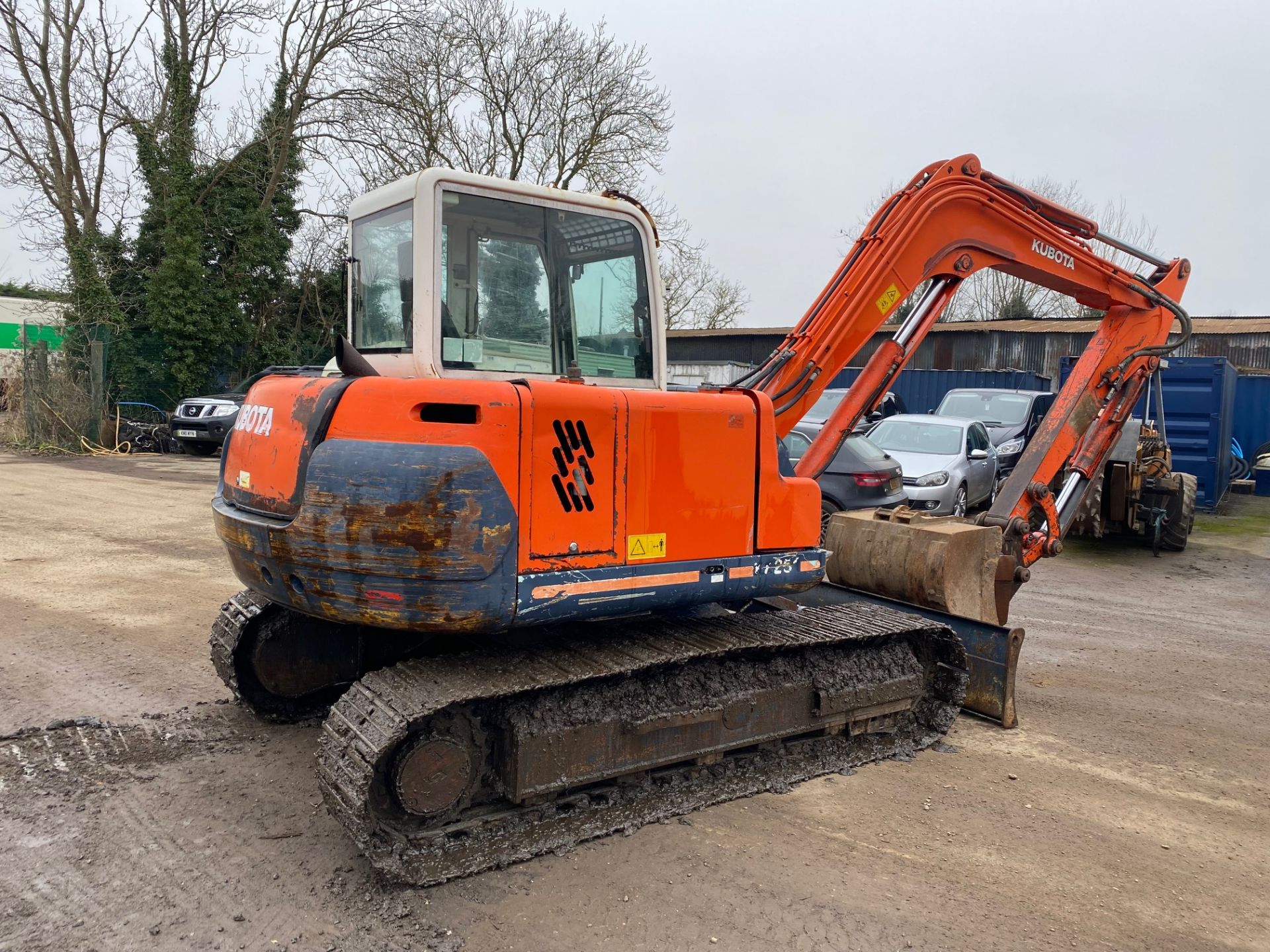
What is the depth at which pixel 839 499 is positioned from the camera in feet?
33.6

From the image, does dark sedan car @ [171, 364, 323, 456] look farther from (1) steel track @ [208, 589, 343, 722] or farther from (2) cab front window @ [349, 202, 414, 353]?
(2) cab front window @ [349, 202, 414, 353]

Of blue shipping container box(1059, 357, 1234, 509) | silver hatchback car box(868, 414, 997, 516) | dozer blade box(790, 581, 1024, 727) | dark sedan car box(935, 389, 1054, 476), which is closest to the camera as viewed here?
dozer blade box(790, 581, 1024, 727)

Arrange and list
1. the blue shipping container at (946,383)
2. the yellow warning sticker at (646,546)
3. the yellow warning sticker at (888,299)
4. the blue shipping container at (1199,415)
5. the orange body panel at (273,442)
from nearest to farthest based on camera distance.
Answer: the orange body panel at (273,442)
the yellow warning sticker at (646,546)
the yellow warning sticker at (888,299)
the blue shipping container at (1199,415)
the blue shipping container at (946,383)

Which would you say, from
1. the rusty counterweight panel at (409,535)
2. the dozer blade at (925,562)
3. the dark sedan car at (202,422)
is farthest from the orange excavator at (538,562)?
the dark sedan car at (202,422)

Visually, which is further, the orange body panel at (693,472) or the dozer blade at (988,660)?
the dozer blade at (988,660)

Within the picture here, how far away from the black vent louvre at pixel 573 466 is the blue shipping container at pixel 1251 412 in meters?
18.2

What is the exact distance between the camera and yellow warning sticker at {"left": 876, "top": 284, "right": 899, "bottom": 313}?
218 inches

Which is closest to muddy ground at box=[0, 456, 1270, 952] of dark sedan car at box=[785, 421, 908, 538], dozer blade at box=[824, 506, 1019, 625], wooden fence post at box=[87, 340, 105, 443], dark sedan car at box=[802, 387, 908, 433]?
dozer blade at box=[824, 506, 1019, 625]

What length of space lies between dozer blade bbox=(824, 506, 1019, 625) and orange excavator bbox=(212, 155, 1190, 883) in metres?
0.25

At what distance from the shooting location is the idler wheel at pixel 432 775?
3580 mm

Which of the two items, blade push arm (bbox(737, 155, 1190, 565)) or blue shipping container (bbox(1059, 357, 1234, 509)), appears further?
blue shipping container (bbox(1059, 357, 1234, 509))

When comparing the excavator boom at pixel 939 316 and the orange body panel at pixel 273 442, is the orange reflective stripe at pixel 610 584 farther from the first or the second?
the excavator boom at pixel 939 316

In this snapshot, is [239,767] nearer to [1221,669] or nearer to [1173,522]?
[1221,669]

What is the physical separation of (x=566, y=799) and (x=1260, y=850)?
2.95m
